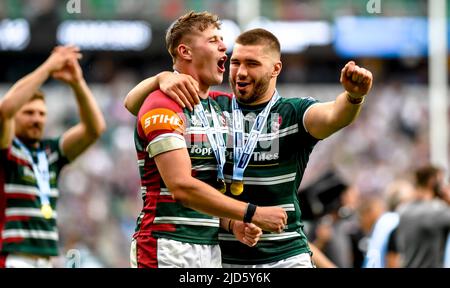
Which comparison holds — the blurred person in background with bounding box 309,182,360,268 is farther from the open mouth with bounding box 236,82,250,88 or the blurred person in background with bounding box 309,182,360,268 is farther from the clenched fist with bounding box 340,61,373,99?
the clenched fist with bounding box 340,61,373,99

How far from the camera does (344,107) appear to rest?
21.2 ft

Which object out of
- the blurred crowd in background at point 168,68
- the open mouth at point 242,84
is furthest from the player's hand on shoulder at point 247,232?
the blurred crowd in background at point 168,68

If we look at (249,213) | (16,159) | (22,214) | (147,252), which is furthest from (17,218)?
(249,213)

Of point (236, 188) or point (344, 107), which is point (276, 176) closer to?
point (236, 188)

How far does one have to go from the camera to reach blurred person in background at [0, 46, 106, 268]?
27.7 ft

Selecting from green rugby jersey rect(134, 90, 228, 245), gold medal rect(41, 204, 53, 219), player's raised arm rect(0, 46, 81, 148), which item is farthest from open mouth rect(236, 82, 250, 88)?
gold medal rect(41, 204, 53, 219)

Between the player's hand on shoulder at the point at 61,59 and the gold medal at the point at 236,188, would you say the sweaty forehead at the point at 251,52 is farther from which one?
the player's hand on shoulder at the point at 61,59

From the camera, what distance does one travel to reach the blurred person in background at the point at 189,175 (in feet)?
20.2

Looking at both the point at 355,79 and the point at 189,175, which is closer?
the point at 189,175

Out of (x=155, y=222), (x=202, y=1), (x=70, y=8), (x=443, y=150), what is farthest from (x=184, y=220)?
(x=202, y=1)

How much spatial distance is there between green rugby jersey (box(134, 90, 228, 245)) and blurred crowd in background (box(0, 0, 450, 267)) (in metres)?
13.4

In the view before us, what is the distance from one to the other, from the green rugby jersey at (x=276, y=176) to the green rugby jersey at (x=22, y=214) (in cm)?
Result: 220

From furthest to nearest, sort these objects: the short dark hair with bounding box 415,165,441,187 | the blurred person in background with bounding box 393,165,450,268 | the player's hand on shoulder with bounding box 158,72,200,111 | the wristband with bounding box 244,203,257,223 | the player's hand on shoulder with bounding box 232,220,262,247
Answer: the short dark hair with bounding box 415,165,441,187 → the blurred person in background with bounding box 393,165,450,268 → the player's hand on shoulder with bounding box 158,72,200,111 → the player's hand on shoulder with bounding box 232,220,262,247 → the wristband with bounding box 244,203,257,223

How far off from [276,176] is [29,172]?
8.29ft
